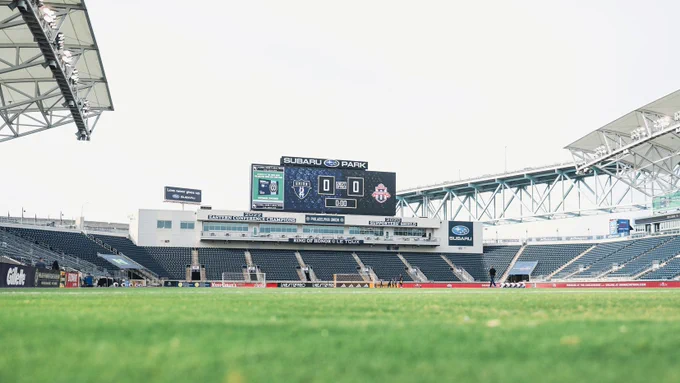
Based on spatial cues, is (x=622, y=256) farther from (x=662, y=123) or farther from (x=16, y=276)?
(x=16, y=276)

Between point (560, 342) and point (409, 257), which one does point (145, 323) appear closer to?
point (560, 342)

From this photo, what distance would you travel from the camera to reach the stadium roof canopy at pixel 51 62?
1869 cm

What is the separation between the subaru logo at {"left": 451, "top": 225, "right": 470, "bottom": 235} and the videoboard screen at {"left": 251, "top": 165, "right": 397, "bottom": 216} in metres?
11.0

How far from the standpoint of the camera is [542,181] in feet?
255

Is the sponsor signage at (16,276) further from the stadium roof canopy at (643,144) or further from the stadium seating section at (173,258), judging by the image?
the stadium roof canopy at (643,144)

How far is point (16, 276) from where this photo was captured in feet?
95.0

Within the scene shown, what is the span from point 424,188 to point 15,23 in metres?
75.9

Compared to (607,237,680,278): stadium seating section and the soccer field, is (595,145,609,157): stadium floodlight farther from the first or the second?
the soccer field

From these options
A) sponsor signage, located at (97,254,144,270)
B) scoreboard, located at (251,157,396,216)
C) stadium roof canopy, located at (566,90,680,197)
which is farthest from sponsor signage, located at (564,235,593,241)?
sponsor signage, located at (97,254,144,270)

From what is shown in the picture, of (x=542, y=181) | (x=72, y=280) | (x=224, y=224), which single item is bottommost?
(x=72, y=280)

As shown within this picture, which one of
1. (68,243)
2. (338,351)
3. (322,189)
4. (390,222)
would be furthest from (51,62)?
(390,222)

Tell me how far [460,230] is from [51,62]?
63.3 metres

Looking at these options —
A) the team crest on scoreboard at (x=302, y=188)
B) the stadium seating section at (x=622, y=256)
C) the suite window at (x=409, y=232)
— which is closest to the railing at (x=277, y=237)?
the suite window at (x=409, y=232)

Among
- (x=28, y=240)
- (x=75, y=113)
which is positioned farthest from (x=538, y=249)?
(x=75, y=113)
